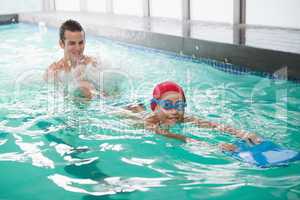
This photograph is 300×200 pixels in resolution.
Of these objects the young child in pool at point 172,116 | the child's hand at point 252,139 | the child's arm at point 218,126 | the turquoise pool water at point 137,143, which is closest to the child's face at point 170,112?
the young child in pool at point 172,116

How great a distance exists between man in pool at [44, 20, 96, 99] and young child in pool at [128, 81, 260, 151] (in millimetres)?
1368

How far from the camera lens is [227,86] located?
6434 millimetres

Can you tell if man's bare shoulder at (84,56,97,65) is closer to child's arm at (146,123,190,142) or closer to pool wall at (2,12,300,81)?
child's arm at (146,123,190,142)

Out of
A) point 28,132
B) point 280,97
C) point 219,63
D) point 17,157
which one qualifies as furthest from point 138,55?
point 17,157

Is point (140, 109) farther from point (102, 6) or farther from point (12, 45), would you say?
point (102, 6)

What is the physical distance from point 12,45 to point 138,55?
11.9 ft

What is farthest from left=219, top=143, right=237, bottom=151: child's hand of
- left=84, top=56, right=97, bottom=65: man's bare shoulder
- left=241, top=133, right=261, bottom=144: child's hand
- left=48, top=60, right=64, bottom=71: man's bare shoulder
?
left=48, top=60, right=64, bottom=71: man's bare shoulder

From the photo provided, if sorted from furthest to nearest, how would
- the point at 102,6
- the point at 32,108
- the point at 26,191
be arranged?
1. the point at 102,6
2. the point at 32,108
3. the point at 26,191

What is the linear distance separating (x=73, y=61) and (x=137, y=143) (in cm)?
181

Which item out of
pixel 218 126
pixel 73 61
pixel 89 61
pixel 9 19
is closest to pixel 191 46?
pixel 89 61

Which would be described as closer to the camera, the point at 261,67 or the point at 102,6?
the point at 261,67

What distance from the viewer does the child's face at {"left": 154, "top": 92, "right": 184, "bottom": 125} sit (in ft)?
13.0

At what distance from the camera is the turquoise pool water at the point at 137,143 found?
11.2ft

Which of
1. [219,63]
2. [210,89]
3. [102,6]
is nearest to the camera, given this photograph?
[210,89]
